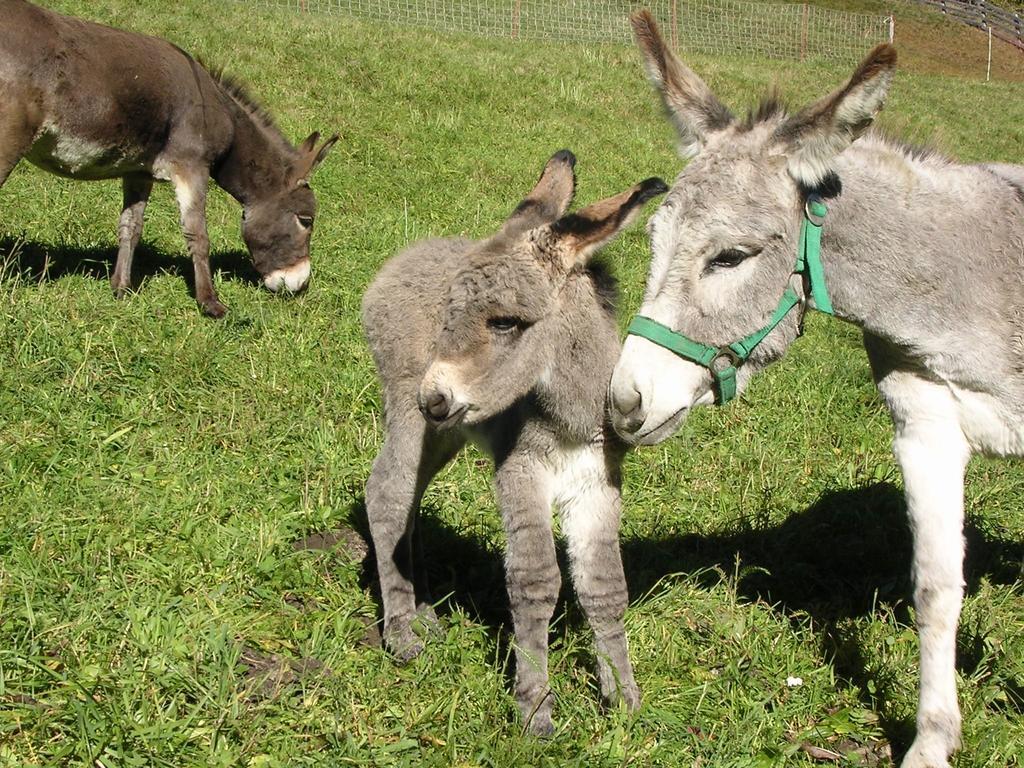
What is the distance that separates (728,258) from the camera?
2926 millimetres

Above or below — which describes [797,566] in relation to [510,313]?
below

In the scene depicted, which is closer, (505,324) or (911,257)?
(911,257)

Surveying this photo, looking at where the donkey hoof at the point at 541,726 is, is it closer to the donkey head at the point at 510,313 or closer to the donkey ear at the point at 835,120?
the donkey head at the point at 510,313

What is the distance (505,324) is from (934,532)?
5.22ft

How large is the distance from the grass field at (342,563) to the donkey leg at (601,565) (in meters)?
0.16

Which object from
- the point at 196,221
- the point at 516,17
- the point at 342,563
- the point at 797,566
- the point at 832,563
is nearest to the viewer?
the point at 342,563

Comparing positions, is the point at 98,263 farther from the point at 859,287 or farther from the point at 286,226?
the point at 859,287

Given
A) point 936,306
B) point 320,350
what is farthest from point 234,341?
point 936,306

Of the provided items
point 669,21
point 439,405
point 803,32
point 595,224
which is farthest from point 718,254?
point 803,32

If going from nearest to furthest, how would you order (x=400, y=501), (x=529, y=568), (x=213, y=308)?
(x=529, y=568) < (x=400, y=501) < (x=213, y=308)

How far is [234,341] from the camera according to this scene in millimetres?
5793

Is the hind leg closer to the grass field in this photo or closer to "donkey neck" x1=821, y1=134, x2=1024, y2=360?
the grass field

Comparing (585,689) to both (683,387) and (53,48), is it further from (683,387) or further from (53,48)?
(53,48)

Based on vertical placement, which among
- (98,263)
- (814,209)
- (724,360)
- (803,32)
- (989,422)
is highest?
(814,209)
